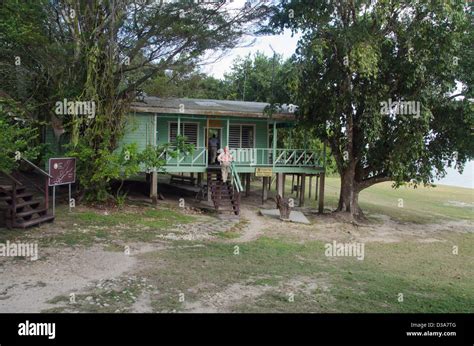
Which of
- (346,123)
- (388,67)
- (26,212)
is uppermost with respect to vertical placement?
(388,67)

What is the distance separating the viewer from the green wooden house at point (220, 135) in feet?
62.1

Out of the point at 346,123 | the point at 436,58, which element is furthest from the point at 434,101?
the point at 346,123

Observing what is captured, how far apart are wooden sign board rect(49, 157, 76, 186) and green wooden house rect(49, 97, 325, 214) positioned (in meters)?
4.23

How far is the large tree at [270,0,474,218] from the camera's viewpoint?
16.3 meters

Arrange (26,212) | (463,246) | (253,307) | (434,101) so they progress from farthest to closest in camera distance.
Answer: (434,101)
(463,246)
(26,212)
(253,307)

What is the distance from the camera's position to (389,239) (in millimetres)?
15773

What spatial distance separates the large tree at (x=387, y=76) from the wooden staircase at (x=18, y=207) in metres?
10.6

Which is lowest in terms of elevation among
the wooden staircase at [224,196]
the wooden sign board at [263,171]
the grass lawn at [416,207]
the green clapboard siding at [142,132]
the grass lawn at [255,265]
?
the grass lawn at [416,207]

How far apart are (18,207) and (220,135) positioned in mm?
11687

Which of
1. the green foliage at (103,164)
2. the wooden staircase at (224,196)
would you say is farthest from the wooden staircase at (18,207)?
the wooden staircase at (224,196)

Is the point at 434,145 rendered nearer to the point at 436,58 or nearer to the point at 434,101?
the point at 434,101

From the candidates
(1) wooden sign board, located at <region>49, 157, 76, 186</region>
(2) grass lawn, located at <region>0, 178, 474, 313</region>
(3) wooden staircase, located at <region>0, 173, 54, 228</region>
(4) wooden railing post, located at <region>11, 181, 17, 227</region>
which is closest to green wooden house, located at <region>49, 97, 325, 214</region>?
(2) grass lawn, located at <region>0, 178, 474, 313</region>

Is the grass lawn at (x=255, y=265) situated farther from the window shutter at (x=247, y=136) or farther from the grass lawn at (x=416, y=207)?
the window shutter at (x=247, y=136)

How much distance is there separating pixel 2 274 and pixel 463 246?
569 inches
